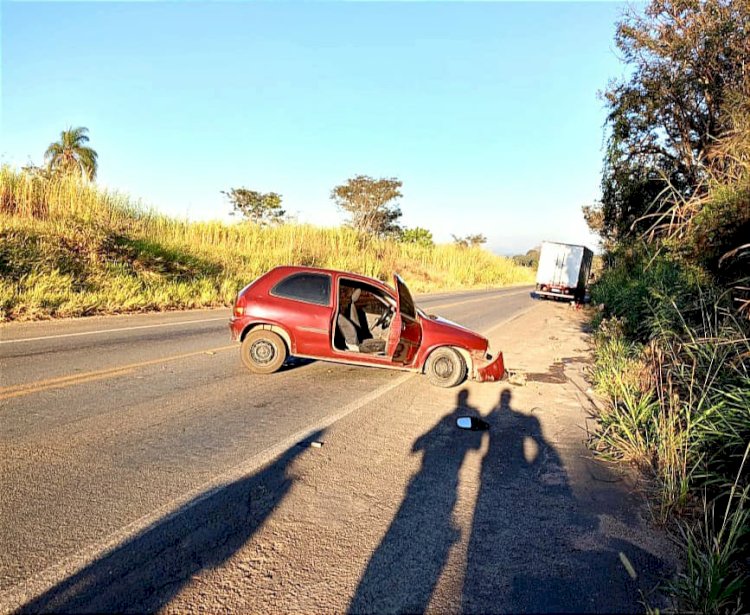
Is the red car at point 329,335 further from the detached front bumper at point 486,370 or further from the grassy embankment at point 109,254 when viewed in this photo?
the grassy embankment at point 109,254

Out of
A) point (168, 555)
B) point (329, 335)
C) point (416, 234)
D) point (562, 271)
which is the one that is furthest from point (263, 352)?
point (416, 234)

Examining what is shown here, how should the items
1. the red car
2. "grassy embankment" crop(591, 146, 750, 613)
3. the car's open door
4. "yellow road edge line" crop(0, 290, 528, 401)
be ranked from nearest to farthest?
"grassy embankment" crop(591, 146, 750, 613), "yellow road edge line" crop(0, 290, 528, 401), the car's open door, the red car

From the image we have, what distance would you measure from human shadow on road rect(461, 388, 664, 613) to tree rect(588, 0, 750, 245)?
1046cm

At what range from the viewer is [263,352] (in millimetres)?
7352

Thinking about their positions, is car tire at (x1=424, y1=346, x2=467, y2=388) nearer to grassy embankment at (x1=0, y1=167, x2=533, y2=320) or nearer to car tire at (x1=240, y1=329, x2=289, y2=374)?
car tire at (x1=240, y1=329, x2=289, y2=374)

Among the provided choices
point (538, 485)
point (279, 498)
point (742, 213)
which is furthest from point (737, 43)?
point (279, 498)

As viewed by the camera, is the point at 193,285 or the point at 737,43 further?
the point at 193,285

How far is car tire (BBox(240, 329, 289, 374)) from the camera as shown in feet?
24.0

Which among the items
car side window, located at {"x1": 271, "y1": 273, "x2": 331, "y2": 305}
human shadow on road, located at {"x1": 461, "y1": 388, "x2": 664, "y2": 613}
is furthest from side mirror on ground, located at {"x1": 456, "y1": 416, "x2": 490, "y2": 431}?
car side window, located at {"x1": 271, "y1": 273, "x2": 331, "y2": 305}

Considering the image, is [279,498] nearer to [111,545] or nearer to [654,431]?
[111,545]

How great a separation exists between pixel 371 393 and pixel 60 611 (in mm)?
4599

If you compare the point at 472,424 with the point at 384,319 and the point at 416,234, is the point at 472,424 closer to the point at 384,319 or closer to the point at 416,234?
the point at 384,319

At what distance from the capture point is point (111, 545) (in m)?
2.83

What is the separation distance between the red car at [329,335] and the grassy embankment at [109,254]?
21.9 ft
